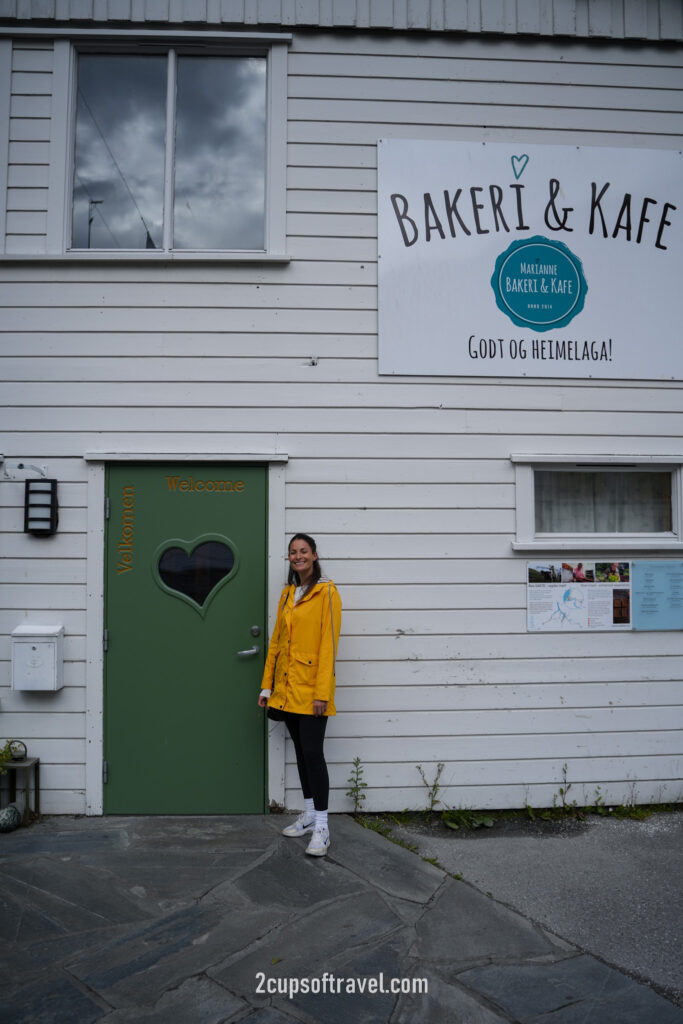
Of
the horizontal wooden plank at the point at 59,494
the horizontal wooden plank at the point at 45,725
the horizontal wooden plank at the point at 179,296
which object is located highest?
the horizontal wooden plank at the point at 179,296

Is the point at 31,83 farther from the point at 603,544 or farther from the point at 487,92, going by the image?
the point at 603,544

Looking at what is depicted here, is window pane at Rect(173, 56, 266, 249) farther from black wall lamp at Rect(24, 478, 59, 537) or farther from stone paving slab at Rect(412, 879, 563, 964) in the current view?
stone paving slab at Rect(412, 879, 563, 964)

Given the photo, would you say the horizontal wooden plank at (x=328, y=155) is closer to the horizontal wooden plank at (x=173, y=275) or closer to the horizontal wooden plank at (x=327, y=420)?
the horizontal wooden plank at (x=173, y=275)

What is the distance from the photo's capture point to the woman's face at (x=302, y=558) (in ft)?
14.2

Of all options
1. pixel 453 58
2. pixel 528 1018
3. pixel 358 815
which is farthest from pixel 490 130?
pixel 528 1018

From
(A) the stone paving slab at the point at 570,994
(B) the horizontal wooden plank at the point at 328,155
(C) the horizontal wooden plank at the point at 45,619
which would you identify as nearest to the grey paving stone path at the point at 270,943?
(A) the stone paving slab at the point at 570,994

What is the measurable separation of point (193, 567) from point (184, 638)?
1.67 feet

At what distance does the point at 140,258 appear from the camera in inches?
195

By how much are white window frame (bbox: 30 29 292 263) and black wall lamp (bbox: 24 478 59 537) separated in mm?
1694

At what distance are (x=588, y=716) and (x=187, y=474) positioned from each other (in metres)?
3.44

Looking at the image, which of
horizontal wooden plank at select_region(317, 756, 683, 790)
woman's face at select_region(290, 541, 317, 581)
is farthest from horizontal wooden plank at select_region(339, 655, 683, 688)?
woman's face at select_region(290, 541, 317, 581)

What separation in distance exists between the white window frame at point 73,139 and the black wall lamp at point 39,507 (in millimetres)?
1694

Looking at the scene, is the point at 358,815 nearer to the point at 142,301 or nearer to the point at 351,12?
the point at 142,301

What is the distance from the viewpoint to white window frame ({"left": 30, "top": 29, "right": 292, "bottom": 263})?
5.02 metres
